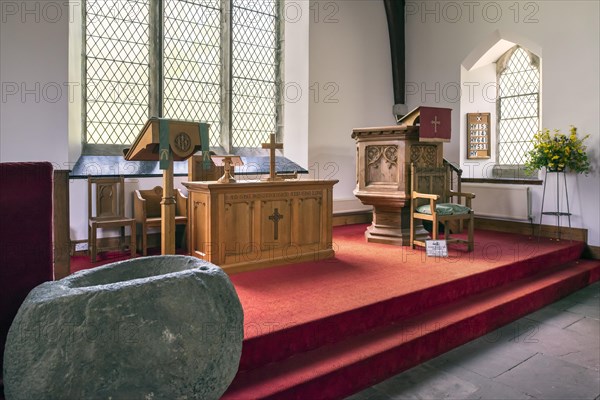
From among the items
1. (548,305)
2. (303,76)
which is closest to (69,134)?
(303,76)

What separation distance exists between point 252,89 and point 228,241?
136 inches

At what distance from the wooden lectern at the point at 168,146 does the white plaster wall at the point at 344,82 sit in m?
3.77

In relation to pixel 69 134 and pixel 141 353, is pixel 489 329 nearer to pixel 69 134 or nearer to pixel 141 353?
pixel 141 353

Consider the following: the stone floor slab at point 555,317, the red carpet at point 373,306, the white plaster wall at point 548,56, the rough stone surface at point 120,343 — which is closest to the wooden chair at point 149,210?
the red carpet at point 373,306

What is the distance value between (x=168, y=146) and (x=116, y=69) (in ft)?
10.3

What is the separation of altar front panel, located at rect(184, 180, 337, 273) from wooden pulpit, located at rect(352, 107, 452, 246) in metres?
1.02

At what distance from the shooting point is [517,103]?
7203mm

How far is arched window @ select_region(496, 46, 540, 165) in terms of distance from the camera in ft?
23.0

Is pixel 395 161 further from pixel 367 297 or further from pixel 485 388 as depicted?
pixel 485 388

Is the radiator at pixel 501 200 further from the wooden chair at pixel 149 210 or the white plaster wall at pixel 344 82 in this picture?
the wooden chair at pixel 149 210

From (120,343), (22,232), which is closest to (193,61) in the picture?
(22,232)

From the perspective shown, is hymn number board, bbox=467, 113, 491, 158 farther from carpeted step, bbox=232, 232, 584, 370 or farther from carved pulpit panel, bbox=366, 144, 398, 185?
carved pulpit panel, bbox=366, 144, 398, 185

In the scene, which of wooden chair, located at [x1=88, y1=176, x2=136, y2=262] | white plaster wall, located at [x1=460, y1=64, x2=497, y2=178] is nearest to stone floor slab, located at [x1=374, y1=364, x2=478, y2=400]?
wooden chair, located at [x1=88, y1=176, x2=136, y2=262]

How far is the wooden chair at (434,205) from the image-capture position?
16.8ft
